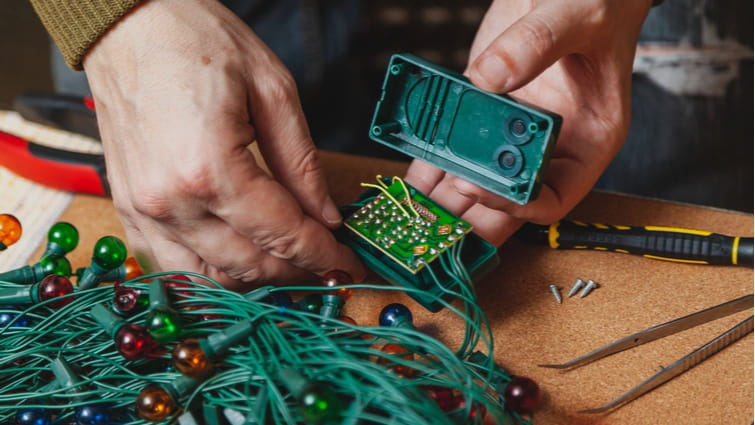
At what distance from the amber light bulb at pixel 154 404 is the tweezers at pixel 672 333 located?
1.47 feet

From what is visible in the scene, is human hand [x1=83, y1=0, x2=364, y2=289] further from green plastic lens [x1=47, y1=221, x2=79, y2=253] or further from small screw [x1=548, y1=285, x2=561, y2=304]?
small screw [x1=548, y1=285, x2=561, y2=304]

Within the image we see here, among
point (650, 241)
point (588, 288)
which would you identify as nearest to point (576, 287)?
point (588, 288)

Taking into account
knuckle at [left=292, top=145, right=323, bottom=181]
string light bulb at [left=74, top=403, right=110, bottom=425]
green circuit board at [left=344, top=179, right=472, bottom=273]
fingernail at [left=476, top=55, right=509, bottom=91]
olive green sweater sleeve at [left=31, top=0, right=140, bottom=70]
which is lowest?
string light bulb at [left=74, top=403, right=110, bottom=425]

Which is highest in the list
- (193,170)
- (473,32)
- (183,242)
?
(473,32)

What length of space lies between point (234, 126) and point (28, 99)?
2.16ft

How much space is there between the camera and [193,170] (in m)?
0.78

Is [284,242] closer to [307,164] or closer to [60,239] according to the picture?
[307,164]

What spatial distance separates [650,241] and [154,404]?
68cm

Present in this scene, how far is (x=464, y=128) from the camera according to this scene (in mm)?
826

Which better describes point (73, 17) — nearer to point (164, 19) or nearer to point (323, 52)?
point (164, 19)

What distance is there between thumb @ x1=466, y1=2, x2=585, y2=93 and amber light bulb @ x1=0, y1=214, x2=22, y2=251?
0.62 meters

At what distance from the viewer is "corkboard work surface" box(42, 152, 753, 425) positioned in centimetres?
80

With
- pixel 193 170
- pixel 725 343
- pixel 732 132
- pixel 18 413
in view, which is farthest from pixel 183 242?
pixel 732 132

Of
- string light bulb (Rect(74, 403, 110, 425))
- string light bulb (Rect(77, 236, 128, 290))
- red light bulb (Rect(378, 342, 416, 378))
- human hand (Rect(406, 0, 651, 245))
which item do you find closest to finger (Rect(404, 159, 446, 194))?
human hand (Rect(406, 0, 651, 245))
